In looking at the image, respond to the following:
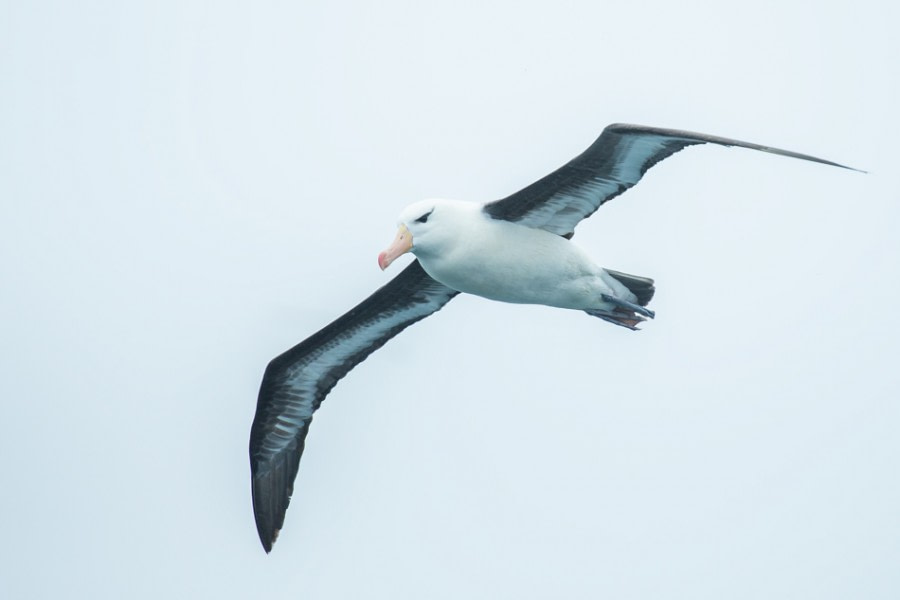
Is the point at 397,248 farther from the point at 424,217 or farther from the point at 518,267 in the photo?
the point at 518,267

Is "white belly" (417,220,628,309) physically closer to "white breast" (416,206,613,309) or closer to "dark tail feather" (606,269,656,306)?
"white breast" (416,206,613,309)

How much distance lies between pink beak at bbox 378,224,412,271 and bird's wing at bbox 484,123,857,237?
2.49ft

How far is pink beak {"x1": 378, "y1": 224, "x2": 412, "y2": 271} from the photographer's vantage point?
437 inches

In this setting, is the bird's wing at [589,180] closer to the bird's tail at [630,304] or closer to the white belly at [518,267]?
the white belly at [518,267]

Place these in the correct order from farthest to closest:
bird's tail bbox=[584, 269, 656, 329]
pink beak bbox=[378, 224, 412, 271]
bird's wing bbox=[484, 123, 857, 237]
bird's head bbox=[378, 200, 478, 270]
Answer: bird's tail bbox=[584, 269, 656, 329] → bird's head bbox=[378, 200, 478, 270] → pink beak bbox=[378, 224, 412, 271] → bird's wing bbox=[484, 123, 857, 237]

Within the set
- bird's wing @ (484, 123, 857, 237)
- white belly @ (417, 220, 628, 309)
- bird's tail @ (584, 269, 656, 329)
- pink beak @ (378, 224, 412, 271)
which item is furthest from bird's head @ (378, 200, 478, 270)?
bird's tail @ (584, 269, 656, 329)

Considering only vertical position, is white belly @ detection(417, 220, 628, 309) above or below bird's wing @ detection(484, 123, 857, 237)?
below

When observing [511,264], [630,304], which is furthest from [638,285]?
[511,264]

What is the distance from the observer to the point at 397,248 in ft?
36.8

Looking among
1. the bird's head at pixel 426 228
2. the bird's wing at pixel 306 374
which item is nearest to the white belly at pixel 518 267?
the bird's head at pixel 426 228

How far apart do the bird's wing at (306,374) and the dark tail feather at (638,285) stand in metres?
1.89

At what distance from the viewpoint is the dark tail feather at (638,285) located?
1212 centimetres

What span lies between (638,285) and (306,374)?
359cm

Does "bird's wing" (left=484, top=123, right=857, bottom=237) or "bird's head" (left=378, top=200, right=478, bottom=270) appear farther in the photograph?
A: "bird's head" (left=378, top=200, right=478, bottom=270)
